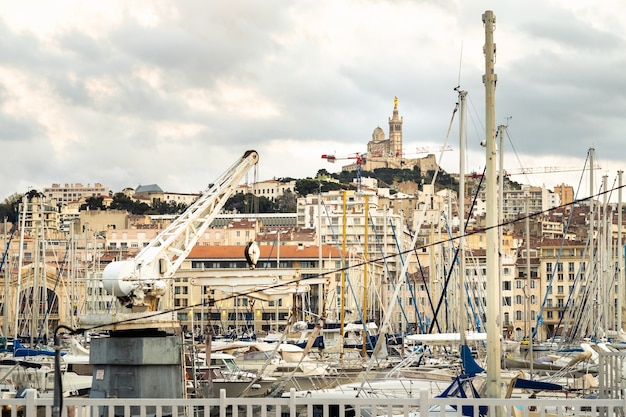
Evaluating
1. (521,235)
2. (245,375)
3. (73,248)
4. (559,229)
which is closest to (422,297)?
(521,235)

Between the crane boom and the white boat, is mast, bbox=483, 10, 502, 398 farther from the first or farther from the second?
the white boat

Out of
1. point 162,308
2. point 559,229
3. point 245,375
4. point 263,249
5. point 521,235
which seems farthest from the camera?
point 559,229

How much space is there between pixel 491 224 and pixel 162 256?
35.8 ft

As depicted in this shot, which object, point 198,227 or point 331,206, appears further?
point 331,206

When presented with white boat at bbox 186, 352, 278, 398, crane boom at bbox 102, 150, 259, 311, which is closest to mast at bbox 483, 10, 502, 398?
crane boom at bbox 102, 150, 259, 311

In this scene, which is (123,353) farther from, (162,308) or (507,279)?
(507,279)

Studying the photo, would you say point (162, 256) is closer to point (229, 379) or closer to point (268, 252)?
point (229, 379)

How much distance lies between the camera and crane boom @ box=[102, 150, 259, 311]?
26109mm

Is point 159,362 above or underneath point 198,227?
underneath

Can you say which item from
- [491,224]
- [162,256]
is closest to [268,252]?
[162,256]

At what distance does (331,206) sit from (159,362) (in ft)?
560

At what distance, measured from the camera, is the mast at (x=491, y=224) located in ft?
62.4

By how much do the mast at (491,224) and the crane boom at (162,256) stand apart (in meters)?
9.16

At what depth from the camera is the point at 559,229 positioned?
185 meters
